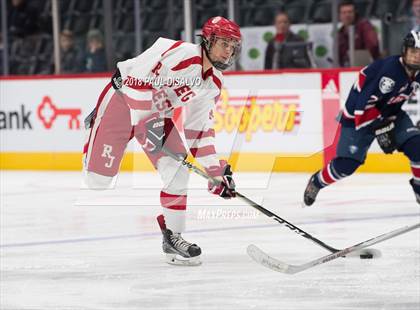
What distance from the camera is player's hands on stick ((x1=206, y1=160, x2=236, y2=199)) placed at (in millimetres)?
4746

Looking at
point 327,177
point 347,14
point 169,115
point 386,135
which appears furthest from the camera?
point 347,14

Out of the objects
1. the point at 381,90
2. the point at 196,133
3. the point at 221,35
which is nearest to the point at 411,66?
the point at 381,90

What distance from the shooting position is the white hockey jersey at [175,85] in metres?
4.68

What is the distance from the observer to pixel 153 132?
480 centimetres

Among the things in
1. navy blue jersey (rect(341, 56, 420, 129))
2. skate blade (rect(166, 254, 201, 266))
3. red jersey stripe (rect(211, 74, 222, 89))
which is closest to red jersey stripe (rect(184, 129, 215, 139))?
red jersey stripe (rect(211, 74, 222, 89))

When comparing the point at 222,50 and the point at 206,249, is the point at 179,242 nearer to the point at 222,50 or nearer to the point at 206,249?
the point at 206,249

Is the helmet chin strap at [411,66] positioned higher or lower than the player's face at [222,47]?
lower

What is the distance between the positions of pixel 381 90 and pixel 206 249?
1.26 meters

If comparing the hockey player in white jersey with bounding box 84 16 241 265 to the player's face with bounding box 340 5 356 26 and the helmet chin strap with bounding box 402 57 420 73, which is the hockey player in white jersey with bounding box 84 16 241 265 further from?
the player's face with bounding box 340 5 356 26

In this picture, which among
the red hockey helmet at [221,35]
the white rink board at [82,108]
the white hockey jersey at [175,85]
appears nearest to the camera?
the red hockey helmet at [221,35]

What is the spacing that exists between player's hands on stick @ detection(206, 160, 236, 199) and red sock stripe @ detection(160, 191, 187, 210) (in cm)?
17

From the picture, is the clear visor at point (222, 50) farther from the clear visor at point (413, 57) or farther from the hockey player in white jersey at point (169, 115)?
the clear visor at point (413, 57)

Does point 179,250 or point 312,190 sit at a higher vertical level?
point 179,250

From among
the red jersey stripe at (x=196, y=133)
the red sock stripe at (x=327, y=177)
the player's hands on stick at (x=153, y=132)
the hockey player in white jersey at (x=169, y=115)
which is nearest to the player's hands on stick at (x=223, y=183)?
the hockey player in white jersey at (x=169, y=115)
